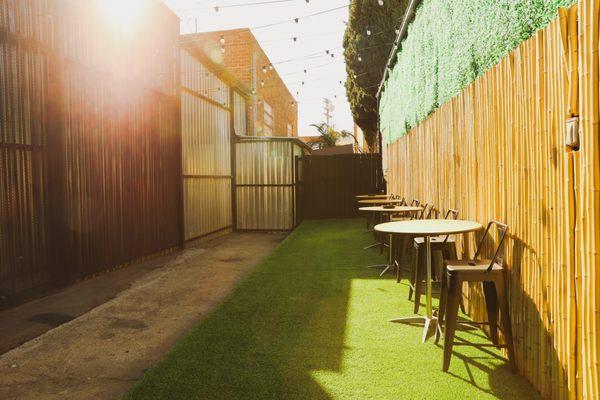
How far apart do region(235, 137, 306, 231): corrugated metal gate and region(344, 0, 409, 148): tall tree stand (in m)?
5.93

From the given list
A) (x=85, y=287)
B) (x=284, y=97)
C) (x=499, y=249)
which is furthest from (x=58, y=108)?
(x=284, y=97)

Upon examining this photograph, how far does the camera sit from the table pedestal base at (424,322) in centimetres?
335

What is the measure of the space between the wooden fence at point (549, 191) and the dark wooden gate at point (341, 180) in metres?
9.61

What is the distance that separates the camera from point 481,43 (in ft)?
11.7

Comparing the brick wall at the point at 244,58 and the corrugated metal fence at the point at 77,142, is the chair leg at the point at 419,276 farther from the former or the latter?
the brick wall at the point at 244,58

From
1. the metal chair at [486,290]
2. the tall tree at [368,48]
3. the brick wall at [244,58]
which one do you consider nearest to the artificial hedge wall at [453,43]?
the metal chair at [486,290]

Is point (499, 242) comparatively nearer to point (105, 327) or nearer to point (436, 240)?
point (436, 240)

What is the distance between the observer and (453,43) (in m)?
4.49

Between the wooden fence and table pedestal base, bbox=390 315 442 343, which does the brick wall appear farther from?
the wooden fence

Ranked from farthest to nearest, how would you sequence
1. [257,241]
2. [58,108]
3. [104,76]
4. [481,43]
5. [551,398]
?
[257,241] < [104,76] < [58,108] < [481,43] < [551,398]

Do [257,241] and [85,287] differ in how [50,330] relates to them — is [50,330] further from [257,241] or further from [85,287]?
[257,241]

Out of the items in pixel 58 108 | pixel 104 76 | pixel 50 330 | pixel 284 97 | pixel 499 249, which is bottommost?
pixel 50 330

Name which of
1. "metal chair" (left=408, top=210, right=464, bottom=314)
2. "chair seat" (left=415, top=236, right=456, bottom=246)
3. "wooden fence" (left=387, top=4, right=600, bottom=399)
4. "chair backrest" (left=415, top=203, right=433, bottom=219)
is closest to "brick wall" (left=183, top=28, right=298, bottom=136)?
"chair backrest" (left=415, top=203, right=433, bottom=219)

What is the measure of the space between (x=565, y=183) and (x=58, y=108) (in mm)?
5372
